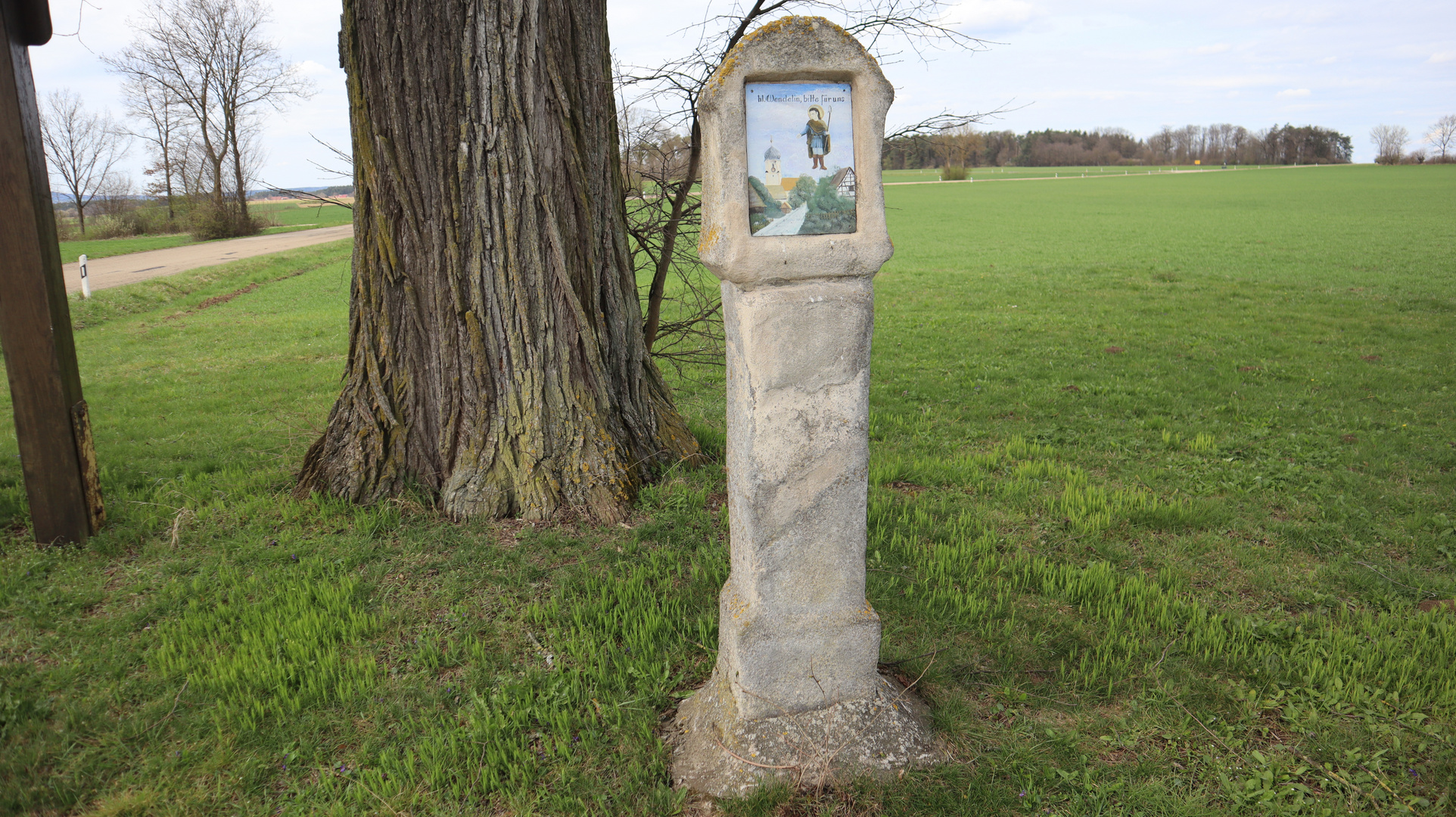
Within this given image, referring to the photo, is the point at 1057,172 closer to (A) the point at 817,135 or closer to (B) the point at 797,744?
(A) the point at 817,135

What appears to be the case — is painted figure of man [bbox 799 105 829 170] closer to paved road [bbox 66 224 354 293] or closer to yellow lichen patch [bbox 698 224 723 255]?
yellow lichen patch [bbox 698 224 723 255]

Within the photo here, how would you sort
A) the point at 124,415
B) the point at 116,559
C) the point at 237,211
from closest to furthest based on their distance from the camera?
the point at 116,559, the point at 124,415, the point at 237,211

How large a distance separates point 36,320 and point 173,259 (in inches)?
912

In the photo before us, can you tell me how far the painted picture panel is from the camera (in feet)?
8.71

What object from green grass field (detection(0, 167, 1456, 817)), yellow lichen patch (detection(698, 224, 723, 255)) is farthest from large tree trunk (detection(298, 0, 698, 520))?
yellow lichen patch (detection(698, 224, 723, 255))

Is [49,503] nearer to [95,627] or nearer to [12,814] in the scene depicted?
[95,627]

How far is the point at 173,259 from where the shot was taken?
2380 centimetres

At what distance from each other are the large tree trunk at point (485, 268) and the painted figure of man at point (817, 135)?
236 centimetres

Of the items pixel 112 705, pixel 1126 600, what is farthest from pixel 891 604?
pixel 112 705

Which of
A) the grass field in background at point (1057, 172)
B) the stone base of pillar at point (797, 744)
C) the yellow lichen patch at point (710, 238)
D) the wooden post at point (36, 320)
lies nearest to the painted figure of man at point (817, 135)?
the yellow lichen patch at point (710, 238)

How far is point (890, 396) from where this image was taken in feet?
26.4

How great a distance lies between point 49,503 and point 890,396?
6.48 m

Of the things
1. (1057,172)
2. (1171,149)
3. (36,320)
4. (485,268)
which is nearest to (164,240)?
(36,320)

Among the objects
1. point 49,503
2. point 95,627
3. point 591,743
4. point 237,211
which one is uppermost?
point 237,211
